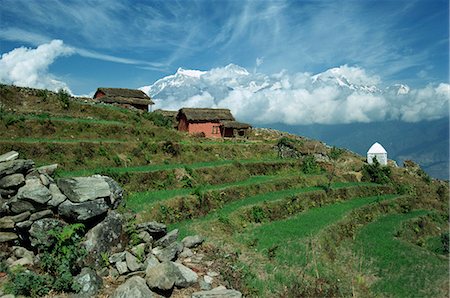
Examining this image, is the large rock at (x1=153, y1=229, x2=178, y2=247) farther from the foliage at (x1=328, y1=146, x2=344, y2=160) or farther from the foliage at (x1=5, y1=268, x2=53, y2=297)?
the foliage at (x1=328, y1=146, x2=344, y2=160)

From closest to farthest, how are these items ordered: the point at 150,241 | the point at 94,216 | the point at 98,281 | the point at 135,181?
the point at 98,281
the point at 94,216
the point at 150,241
the point at 135,181

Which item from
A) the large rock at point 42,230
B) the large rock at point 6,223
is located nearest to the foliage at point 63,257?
the large rock at point 42,230

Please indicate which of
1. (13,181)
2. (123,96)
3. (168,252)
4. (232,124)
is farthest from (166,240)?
(123,96)

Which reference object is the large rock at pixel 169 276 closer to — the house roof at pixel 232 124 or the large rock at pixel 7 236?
the large rock at pixel 7 236

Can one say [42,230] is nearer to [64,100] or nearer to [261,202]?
[261,202]

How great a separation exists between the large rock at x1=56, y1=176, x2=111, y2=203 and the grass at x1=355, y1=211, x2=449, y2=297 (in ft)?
36.4

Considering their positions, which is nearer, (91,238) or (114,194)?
(91,238)

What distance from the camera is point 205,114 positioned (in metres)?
51.2

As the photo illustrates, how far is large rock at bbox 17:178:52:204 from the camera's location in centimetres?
1152

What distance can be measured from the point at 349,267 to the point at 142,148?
18340 mm

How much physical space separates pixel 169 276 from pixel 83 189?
177 inches

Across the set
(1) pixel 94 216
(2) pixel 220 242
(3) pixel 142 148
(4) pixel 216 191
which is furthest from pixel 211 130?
(1) pixel 94 216

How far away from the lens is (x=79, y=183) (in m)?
12.6

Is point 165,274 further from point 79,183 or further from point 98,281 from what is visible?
point 79,183
